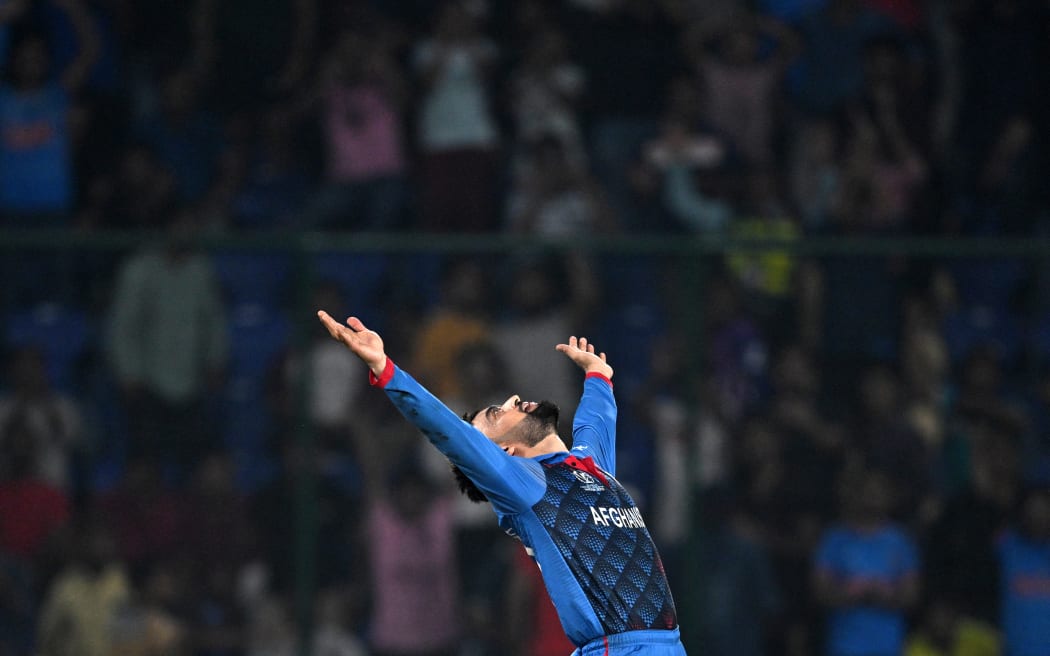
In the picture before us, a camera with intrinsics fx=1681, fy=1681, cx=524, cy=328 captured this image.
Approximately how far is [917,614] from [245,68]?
20.3 feet

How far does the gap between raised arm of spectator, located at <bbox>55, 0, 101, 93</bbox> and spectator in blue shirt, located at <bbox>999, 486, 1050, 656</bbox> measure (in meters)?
6.85

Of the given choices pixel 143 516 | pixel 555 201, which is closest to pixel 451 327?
pixel 143 516

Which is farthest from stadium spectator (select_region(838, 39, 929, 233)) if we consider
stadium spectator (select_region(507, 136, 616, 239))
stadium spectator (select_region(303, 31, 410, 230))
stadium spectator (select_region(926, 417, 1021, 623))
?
stadium spectator (select_region(303, 31, 410, 230))

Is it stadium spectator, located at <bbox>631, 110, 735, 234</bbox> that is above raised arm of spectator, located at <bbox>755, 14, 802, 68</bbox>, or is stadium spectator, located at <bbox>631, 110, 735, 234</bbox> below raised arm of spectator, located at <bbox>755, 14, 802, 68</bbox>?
→ below

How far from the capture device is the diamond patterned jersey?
6.31m

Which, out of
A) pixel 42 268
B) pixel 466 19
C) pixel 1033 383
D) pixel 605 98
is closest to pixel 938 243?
pixel 1033 383

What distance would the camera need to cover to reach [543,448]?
6.56 metres

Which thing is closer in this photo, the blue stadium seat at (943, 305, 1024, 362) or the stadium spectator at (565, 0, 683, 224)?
the blue stadium seat at (943, 305, 1024, 362)

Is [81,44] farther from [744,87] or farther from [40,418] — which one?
[744,87]

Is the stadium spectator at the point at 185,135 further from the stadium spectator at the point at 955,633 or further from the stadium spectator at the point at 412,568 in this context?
the stadium spectator at the point at 955,633

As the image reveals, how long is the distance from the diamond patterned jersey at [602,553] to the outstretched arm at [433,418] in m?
0.31

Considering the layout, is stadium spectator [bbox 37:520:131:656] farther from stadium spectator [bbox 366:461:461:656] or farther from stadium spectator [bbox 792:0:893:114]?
stadium spectator [bbox 792:0:893:114]

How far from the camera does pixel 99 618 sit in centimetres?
920

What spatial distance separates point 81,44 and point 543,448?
6610 mm
